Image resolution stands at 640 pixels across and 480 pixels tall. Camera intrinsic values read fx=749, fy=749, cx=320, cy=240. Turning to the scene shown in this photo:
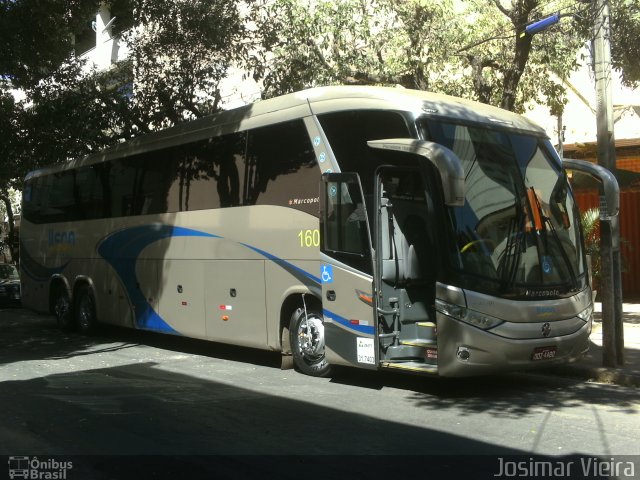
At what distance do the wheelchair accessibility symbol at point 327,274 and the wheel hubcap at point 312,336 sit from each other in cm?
80

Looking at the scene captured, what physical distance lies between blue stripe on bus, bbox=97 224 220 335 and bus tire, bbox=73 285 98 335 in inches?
55.0

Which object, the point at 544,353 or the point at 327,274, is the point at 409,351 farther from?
the point at 544,353

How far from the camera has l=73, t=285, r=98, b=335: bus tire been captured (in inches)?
632

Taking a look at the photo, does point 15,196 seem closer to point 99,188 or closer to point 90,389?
point 99,188

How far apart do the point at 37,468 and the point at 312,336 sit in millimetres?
4994

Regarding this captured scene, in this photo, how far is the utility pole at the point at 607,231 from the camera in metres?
10.3

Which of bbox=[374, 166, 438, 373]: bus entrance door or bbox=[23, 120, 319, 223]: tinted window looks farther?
bbox=[23, 120, 319, 223]: tinted window

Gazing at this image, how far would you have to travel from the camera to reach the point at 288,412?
8.08 meters

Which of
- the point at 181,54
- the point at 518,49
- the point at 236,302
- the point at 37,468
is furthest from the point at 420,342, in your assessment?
the point at 181,54

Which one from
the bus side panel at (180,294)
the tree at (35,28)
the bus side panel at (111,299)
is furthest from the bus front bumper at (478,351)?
the tree at (35,28)

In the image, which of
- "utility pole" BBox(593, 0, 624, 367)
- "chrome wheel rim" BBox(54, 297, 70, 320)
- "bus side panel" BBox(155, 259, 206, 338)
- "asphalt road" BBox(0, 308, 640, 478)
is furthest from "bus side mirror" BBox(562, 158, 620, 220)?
"chrome wheel rim" BBox(54, 297, 70, 320)

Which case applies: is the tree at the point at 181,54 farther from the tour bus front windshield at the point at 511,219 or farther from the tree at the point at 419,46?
the tour bus front windshield at the point at 511,219

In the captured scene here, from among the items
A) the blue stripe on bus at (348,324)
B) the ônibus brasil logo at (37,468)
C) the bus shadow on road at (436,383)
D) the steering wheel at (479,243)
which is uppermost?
the steering wheel at (479,243)

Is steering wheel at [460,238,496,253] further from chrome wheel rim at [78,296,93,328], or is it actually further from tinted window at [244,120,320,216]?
chrome wheel rim at [78,296,93,328]
